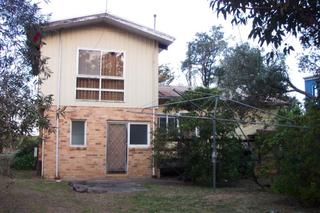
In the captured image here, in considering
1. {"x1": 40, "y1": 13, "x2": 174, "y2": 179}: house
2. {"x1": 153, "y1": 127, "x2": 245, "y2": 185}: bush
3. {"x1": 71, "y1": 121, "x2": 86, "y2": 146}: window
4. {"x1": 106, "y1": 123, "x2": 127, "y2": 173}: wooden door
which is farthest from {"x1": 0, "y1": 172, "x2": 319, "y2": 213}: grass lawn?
{"x1": 106, "y1": 123, "x2": 127, "y2": 173}: wooden door

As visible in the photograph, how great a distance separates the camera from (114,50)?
843 inches

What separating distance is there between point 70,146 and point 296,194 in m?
10.7

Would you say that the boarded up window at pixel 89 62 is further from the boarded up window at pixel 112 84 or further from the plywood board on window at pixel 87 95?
the plywood board on window at pixel 87 95

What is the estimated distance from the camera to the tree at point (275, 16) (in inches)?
240

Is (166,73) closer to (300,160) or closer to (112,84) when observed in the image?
(112,84)

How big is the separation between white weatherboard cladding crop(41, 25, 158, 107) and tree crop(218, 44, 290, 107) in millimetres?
4459

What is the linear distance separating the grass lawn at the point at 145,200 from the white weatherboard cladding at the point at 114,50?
16.9ft

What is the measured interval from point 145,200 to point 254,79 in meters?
11.2

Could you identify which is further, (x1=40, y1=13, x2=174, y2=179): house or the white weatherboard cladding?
the white weatherboard cladding

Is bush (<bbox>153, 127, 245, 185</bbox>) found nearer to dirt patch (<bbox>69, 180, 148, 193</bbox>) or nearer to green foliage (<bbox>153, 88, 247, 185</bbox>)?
green foliage (<bbox>153, 88, 247, 185</bbox>)

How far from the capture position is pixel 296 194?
40.1 ft

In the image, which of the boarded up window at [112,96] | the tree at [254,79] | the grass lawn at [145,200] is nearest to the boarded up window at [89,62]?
the boarded up window at [112,96]

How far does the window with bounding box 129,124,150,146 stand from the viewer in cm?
2152

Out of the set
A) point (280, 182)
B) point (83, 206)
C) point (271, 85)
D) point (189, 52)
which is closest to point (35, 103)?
point (83, 206)
